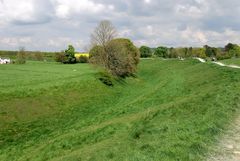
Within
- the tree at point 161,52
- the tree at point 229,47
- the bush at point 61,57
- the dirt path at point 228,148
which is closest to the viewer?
the dirt path at point 228,148

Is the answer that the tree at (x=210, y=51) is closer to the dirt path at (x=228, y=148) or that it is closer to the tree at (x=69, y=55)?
the tree at (x=69, y=55)

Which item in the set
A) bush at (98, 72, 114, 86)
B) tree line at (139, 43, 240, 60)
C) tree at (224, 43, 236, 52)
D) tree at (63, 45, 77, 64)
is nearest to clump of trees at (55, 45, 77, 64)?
tree at (63, 45, 77, 64)

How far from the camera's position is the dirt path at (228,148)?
10220 mm

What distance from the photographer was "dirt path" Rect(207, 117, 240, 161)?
10.2m

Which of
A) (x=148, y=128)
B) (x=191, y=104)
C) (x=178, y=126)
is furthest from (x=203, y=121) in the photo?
(x=191, y=104)

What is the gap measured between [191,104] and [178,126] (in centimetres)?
566

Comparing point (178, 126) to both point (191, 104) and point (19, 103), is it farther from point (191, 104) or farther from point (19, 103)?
point (19, 103)

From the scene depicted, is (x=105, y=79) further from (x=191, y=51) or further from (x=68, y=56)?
(x=191, y=51)

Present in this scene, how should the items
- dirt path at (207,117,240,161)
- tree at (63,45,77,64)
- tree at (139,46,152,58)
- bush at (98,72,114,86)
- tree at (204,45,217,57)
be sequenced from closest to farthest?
dirt path at (207,117,240,161)
bush at (98,72,114,86)
tree at (63,45,77,64)
tree at (204,45,217,57)
tree at (139,46,152,58)

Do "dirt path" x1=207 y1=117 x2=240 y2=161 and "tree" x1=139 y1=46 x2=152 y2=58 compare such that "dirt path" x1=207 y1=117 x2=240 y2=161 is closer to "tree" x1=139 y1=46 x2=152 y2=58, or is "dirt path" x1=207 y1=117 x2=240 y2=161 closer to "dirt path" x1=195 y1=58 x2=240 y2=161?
"dirt path" x1=195 y1=58 x2=240 y2=161

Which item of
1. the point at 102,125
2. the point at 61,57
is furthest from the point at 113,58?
the point at 61,57

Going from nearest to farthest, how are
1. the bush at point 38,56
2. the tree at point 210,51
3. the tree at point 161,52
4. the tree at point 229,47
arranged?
the tree at point 229,47 → the tree at point 210,51 → the bush at point 38,56 → the tree at point 161,52

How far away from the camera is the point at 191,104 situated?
19.9 meters

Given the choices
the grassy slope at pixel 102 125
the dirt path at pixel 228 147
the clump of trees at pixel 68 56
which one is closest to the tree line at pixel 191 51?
the clump of trees at pixel 68 56
